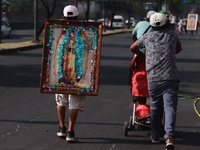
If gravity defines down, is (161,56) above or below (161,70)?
above

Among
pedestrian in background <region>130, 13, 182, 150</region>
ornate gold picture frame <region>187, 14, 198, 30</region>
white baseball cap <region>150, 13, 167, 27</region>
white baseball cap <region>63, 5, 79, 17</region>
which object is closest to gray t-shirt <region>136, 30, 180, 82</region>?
pedestrian in background <region>130, 13, 182, 150</region>

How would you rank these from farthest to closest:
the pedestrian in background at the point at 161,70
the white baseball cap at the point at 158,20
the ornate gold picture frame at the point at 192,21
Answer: the ornate gold picture frame at the point at 192,21, the white baseball cap at the point at 158,20, the pedestrian in background at the point at 161,70

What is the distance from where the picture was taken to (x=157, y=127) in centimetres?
822

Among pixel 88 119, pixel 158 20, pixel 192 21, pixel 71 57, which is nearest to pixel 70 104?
pixel 71 57

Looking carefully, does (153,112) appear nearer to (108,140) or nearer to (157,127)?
(157,127)

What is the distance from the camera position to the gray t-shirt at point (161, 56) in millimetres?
A: 7949

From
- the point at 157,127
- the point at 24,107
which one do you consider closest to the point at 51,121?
the point at 24,107

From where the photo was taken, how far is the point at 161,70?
26.1ft

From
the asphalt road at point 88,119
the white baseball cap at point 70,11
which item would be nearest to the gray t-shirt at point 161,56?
the asphalt road at point 88,119

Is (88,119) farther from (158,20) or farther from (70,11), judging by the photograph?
(158,20)

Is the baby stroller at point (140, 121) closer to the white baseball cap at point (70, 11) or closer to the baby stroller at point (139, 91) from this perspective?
the baby stroller at point (139, 91)

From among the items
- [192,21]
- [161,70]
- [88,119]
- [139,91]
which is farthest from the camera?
[192,21]

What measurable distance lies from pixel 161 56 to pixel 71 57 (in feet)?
4.21

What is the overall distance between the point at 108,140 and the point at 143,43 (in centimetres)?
146
